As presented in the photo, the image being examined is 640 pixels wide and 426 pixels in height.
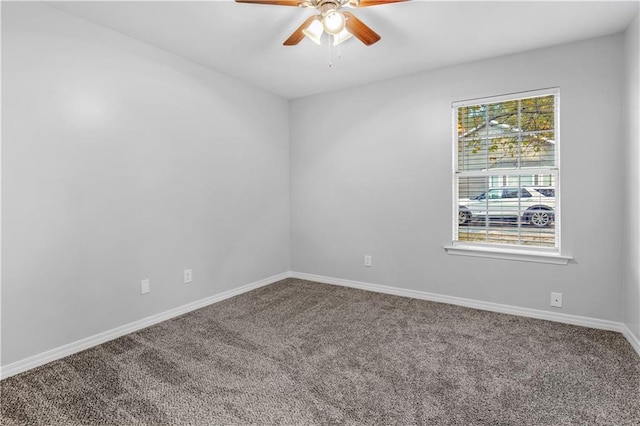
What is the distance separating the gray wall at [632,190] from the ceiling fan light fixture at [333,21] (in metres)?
2.07

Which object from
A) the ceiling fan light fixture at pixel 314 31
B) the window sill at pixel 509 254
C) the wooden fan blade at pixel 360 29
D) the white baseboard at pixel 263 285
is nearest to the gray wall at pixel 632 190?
the white baseboard at pixel 263 285

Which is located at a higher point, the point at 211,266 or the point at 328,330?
the point at 211,266

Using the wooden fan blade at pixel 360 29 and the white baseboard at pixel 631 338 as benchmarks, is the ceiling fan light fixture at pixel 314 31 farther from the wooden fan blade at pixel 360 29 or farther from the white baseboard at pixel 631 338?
the white baseboard at pixel 631 338

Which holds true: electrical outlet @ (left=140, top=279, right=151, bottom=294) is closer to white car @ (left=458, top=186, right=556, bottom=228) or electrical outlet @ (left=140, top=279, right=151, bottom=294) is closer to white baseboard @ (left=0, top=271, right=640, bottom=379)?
white baseboard @ (left=0, top=271, right=640, bottom=379)

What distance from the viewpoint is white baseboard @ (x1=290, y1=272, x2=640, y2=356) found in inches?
106

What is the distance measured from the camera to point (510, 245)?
10.4ft

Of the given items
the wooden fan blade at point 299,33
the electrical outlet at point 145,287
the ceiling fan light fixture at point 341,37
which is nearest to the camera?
the wooden fan blade at point 299,33

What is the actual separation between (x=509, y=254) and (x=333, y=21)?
2.52m

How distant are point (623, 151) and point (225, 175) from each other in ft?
11.6

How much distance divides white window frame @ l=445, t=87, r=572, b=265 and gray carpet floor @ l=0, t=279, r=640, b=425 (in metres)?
0.57

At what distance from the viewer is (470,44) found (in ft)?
9.32

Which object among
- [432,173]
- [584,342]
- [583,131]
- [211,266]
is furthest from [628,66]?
[211,266]

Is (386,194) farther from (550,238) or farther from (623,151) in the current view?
(623,151)

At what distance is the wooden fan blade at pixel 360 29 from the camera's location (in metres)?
2.16
